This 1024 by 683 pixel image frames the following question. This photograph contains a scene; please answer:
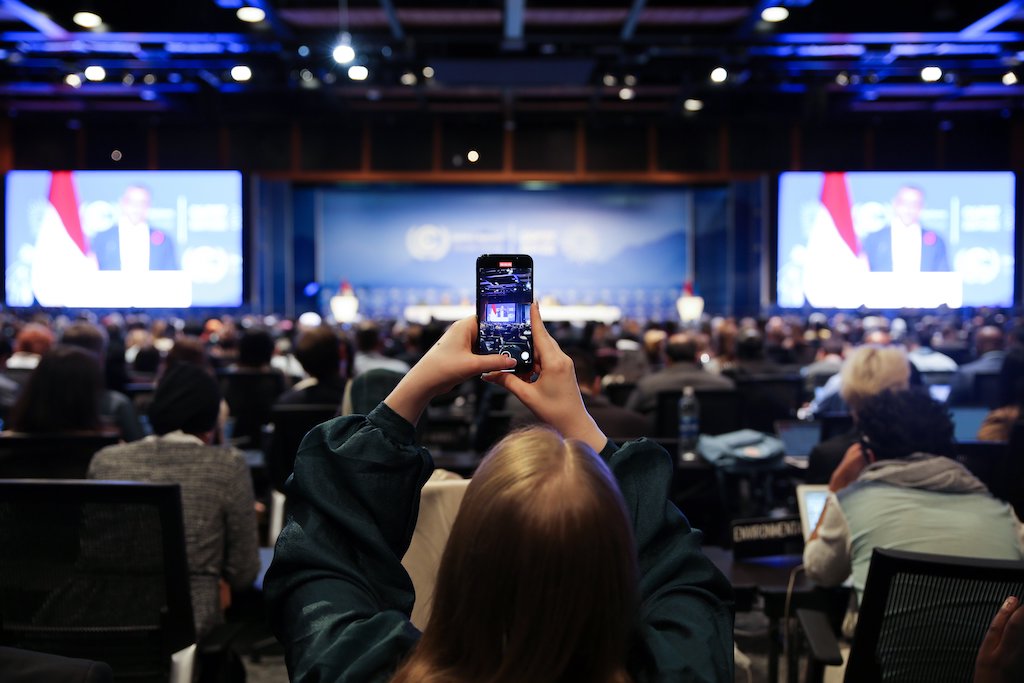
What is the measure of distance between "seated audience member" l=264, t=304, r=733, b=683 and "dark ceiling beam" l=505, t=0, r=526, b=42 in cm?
929

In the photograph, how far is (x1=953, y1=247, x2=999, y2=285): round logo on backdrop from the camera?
15859mm

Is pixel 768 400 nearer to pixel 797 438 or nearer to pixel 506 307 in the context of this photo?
pixel 797 438

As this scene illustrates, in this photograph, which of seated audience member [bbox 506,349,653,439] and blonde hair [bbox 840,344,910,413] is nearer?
blonde hair [bbox 840,344,910,413]

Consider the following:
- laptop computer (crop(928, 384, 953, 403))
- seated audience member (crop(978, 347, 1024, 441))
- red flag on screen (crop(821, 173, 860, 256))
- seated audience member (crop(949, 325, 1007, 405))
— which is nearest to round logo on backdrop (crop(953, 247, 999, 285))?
red flag on screen (crop(821, 173, 860, 256))

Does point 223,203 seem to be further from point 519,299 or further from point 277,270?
point 519,299

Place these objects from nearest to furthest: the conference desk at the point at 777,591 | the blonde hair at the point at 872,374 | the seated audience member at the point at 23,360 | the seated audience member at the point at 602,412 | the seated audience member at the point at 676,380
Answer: the conference desk at the point at 777,591 → the blonde hair at the point at 872,374 → the seated audience member at the point at 602,412 → the seated audience member at the point at 23,360 → the seated audience member at the point at 676,380

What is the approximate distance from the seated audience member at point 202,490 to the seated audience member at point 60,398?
666mm

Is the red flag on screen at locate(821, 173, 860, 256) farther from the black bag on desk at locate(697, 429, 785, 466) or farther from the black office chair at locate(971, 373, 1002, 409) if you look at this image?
the black bag on desk at locate(697, 429, 785, 466)

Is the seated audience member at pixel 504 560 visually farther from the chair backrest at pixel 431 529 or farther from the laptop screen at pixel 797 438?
the laptop screen at pixel 797 438

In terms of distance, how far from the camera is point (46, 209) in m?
16.1

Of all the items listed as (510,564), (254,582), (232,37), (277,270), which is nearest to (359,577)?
(510,564)

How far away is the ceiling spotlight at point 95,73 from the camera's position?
12.0 meters

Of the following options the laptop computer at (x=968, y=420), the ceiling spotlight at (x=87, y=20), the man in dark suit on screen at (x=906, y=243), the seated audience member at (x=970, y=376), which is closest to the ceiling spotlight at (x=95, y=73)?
the ceiling spotlight at (x=87, y=20)

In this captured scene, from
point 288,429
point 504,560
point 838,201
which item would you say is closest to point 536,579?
point 504,560
